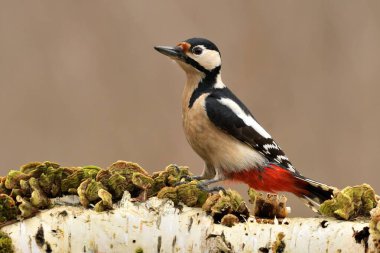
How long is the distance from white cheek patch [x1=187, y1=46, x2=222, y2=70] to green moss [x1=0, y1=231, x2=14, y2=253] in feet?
4.62

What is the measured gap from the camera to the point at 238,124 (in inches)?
129

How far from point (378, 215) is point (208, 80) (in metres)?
1.64

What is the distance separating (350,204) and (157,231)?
0.56 m

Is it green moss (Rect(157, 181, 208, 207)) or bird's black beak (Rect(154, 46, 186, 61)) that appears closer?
green moss (Rect(157, 181, 208, 207))

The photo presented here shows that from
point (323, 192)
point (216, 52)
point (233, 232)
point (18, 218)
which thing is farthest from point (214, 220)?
point (216, 52)

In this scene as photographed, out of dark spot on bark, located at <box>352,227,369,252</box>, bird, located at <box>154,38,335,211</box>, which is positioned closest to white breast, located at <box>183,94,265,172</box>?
bird, located at <box>154,38,335,211</box>

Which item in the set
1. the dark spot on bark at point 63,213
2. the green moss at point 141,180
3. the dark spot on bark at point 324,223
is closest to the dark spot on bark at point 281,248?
the dark spot on bark at point 324,223

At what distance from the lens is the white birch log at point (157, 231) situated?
198 cm

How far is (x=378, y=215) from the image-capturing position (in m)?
1.89

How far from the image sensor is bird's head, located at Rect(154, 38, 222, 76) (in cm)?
330

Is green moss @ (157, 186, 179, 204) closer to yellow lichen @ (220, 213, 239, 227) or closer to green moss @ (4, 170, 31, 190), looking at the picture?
yellow lichen @ (220, 213, 239, 227)

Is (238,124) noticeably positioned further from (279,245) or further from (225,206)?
(279,245)

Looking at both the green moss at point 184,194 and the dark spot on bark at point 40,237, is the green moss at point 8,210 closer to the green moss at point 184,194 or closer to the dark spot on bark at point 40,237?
the dark spot on bark at point 40,237

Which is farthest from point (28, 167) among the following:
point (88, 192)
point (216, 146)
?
point (216, 146)
